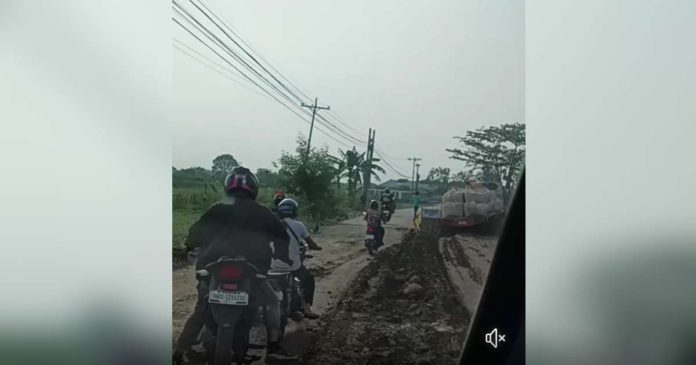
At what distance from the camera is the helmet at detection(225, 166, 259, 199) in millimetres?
2082

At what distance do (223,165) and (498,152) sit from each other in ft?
2.95

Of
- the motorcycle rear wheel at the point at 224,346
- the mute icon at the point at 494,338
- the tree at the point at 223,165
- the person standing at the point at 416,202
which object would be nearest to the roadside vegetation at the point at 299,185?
the tree at the point at 223,165

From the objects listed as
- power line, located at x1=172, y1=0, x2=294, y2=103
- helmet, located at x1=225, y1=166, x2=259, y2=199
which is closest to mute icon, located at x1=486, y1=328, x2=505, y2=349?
helmet, located at x1=225, y1=166, x2=259, y2=199

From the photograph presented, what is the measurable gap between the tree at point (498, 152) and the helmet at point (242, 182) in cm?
68

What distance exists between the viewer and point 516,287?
1.95 metres

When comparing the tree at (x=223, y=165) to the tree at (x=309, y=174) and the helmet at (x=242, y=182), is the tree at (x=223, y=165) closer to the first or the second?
the helmet at (x=242, y=182)

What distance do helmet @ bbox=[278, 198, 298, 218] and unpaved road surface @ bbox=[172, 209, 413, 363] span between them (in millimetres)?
116

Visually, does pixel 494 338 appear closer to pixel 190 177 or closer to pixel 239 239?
pixel 239 239

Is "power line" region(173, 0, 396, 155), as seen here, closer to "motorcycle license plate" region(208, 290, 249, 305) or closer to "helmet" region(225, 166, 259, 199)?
"helmet" region(225, 166, 259, 199)
